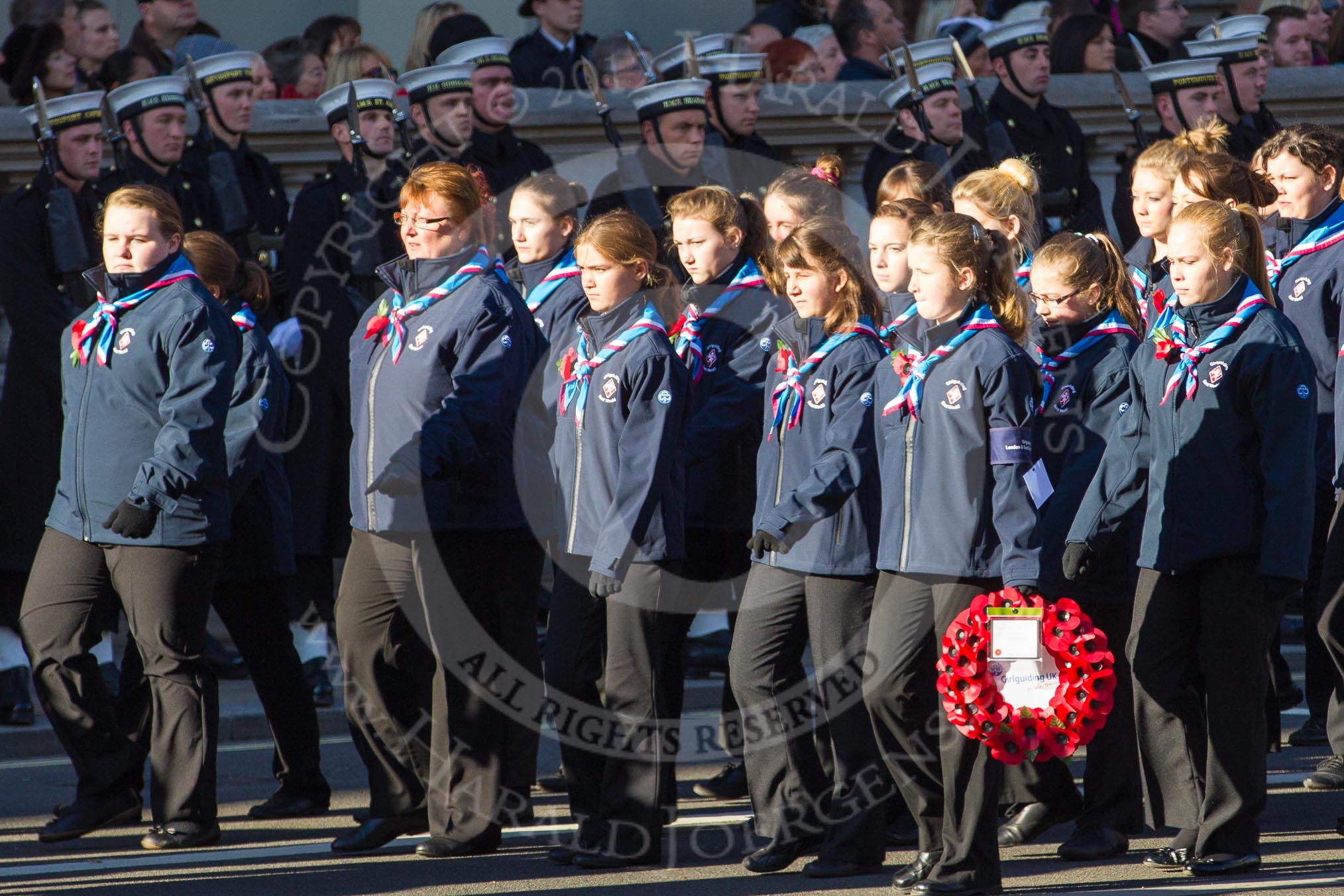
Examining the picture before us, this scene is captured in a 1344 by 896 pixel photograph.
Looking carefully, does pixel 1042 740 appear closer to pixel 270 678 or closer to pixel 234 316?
pixel 270 678

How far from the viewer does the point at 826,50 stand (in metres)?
11.2

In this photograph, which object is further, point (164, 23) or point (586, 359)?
point (164, 23)

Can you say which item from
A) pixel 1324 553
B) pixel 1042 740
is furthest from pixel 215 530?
pixel 1324 553

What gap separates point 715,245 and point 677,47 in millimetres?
2977

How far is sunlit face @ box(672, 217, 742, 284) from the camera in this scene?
704 centimetres

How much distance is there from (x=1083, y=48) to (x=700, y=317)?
464cm

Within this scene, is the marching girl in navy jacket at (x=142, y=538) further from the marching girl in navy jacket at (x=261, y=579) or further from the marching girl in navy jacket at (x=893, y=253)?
the marching girl in navy jacket at (x=893, y=253)

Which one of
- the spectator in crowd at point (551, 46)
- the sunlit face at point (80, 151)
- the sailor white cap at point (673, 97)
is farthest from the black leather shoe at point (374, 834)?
the spectator in crowd at point (551, 46)

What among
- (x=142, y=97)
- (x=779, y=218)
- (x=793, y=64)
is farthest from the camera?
(x=793, y=64)

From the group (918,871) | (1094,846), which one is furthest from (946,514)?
(1094,846)

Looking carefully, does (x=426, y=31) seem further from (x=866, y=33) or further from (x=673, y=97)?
(x=866, y=33)

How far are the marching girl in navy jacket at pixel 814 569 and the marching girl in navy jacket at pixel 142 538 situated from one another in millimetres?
1685

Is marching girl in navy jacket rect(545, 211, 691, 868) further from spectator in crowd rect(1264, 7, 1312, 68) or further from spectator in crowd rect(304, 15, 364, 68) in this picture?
spectator in crowd rect(1264, 7, 1312, 68)

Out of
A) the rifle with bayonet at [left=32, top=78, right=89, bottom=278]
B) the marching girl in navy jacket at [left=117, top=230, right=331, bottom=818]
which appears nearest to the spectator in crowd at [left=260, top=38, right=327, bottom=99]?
the rifle with bayonet at [left=32, top=78, right=89, bottom=278]
